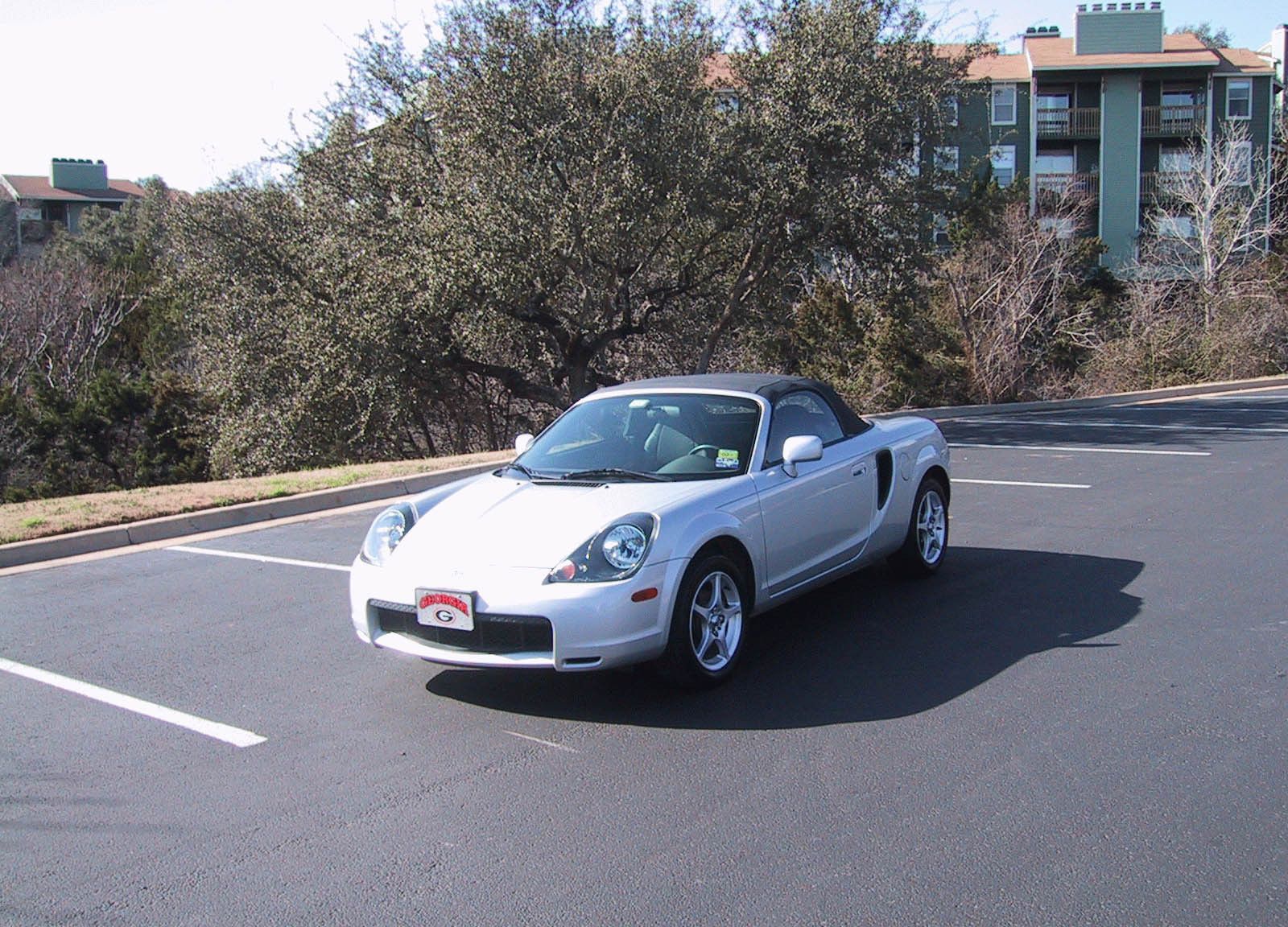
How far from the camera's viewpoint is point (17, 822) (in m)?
4.17

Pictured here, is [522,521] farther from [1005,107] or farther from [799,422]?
[1005,107]

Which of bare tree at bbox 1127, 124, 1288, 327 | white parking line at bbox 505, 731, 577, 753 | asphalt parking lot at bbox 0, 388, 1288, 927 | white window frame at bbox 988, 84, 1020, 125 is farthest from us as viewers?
white window frame at bbox 988, 84, 1020, 125

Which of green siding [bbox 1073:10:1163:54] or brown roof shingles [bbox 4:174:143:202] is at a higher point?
green siding [bbox 1073:10:1163:54]

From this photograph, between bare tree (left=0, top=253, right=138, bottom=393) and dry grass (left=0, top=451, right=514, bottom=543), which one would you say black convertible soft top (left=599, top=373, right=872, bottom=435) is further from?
bare tree (left=0, top=253, right=138, bottom=393)

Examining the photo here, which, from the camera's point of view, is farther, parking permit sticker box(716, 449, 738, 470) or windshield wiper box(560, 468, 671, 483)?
parking permit sticker box(716, 449, 738, 470)

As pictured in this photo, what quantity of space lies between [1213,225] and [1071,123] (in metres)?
11.4

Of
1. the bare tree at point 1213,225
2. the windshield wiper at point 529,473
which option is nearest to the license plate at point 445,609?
the windshield wiper at point 529,473

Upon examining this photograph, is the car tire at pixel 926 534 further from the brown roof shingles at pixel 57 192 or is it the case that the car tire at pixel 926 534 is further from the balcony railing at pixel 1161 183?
the brown roof shingles at pixel 57 192

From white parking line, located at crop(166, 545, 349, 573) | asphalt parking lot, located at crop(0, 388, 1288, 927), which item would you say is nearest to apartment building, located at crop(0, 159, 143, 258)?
white parking line, located at crop(166, 545, 349, 573)

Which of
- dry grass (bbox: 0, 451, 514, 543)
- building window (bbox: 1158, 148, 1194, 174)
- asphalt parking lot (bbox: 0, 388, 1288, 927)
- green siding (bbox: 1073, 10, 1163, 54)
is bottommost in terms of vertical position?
asphalt parking lot (bbox: 0, 388, 1288, 927)

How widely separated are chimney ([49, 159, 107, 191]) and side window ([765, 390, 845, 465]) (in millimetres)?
69804

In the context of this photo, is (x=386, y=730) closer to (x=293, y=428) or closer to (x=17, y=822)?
(x=17, y=822)

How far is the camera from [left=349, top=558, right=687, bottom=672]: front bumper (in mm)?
4918

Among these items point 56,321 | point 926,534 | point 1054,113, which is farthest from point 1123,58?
point 926,534
